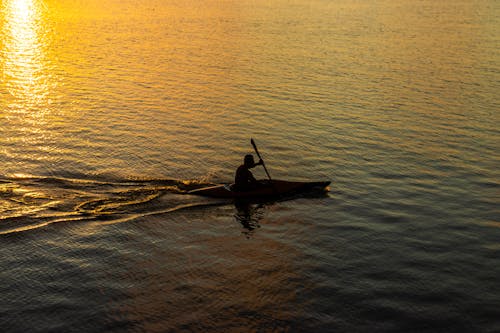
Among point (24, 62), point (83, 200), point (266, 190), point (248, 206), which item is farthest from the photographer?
point (24, 62)

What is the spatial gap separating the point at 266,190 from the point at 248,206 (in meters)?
0.84

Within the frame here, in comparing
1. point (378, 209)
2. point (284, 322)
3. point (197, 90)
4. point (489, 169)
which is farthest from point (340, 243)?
point (197, 90)

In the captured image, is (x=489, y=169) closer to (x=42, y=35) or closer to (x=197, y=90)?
(x=197, y=90)

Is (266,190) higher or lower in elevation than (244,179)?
lower

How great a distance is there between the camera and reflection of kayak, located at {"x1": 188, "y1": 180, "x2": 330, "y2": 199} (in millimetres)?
18219

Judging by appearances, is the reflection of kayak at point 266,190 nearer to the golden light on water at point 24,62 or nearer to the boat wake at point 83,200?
the boat wake at point 83,200

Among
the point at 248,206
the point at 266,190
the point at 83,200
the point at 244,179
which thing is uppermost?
the point at 244,179

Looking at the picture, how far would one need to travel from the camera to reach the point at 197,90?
111 feet

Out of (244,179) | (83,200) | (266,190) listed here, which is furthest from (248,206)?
(83,200)

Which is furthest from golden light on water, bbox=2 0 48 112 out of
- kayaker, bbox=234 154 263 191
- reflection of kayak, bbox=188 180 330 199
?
kayaker, bbox=234 154 263 191

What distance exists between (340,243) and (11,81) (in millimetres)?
27600

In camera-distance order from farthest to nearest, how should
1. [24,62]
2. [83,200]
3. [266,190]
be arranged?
[24,62], [266,190], [83,200]

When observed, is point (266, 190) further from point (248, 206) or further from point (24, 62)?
point (24, 62)

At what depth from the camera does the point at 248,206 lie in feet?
59.7
